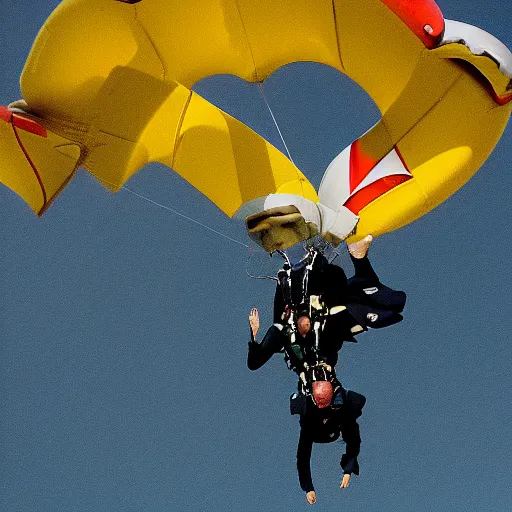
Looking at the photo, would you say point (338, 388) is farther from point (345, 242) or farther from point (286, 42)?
point (286, 42)

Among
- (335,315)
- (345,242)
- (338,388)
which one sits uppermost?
(345,242)

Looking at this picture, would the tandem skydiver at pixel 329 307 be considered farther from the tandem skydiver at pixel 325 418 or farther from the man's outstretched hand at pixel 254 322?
the tandem skydiver at pixel 325 418

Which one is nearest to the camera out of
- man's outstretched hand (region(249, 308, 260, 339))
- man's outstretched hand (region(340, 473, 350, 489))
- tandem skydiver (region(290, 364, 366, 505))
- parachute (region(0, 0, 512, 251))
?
parachute (region(0, 0, 512, 251))

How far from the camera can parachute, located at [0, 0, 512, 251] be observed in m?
6.90

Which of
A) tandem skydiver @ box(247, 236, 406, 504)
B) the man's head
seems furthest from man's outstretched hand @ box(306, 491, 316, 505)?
the man's head

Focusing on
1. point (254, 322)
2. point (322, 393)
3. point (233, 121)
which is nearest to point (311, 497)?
point (322, 393)

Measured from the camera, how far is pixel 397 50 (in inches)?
272

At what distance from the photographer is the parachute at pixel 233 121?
272 inches

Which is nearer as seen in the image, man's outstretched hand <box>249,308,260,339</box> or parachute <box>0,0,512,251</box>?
parachute <box>0,0,512,251</box>

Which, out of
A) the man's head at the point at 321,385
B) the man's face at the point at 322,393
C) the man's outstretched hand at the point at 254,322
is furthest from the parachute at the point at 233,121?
the man's face at the point at 322,393

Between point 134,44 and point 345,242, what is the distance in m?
2.04

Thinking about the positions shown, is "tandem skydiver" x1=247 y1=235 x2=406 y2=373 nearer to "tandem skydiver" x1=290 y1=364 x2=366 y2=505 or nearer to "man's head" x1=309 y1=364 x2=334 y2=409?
"man's head" x1=309 y1=364 x2=334 y2=409

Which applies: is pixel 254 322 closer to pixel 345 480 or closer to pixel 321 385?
pixel 321 385

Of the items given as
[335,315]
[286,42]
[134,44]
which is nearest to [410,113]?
[286,42]
